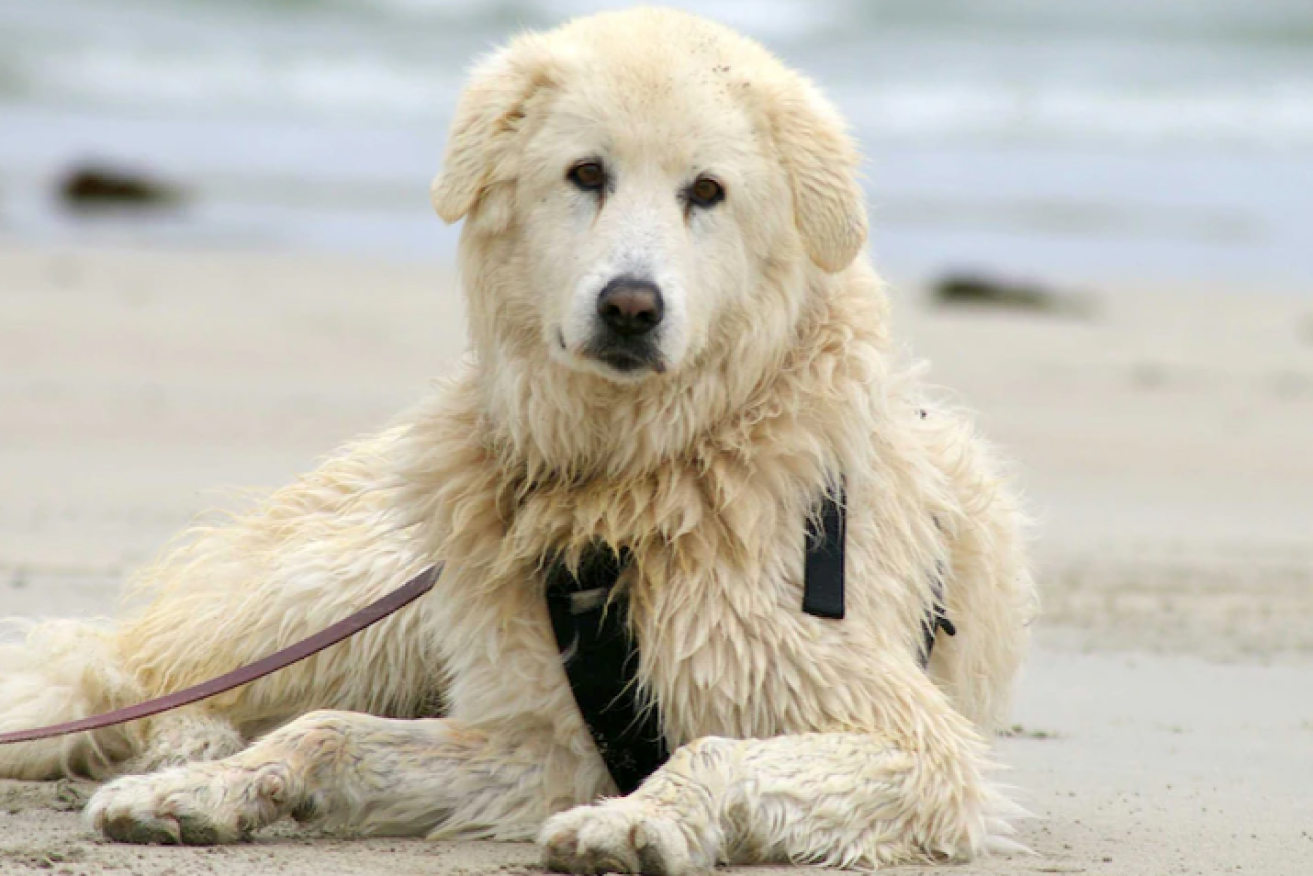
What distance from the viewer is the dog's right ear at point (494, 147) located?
13.0 ft

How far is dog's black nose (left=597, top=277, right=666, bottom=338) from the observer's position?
11.9 feet

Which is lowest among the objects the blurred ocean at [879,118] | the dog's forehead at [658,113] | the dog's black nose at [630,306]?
the dog's black nose at [630,306]

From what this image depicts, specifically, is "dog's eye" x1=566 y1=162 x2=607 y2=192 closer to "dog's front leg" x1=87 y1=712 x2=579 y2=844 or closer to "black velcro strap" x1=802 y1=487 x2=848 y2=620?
"black velcro strap" x1=802 y1=487 x2=848 y2=620

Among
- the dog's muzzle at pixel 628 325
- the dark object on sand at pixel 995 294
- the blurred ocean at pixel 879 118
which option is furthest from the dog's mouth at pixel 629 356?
the blurred ocean at pixel 879 118

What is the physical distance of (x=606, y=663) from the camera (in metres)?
3.79

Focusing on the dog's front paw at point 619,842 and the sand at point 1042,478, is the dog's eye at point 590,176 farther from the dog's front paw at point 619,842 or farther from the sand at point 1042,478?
the dog's front paw at point 619,842

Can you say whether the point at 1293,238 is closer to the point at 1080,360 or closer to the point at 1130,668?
the point at 1080,360

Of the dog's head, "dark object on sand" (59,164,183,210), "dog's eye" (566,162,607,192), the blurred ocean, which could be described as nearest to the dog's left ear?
the dog's head

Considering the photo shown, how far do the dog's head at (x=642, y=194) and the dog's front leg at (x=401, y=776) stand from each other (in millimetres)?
882

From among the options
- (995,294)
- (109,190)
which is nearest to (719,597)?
(995,294)

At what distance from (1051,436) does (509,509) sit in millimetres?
7264

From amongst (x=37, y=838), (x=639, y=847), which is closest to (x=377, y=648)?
(x=37, y=838)

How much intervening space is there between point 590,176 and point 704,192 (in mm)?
252

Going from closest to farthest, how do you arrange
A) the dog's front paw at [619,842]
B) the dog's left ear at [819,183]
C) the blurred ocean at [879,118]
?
1. the dog's front paw at [619,842]
2. the dog's left ear at [819,183]
3. the blurred ocean at [879,118]
